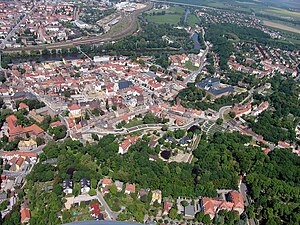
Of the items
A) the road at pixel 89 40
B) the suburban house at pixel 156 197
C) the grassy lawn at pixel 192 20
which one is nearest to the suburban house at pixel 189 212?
the suburban house at pixel 156 197

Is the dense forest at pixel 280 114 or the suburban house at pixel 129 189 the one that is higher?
the suburban house at pixel 129 189

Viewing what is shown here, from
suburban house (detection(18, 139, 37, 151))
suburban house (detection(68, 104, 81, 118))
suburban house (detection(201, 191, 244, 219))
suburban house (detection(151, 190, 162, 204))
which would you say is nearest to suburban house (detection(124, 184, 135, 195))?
suburban house (detection(151, 190, 162, 204))

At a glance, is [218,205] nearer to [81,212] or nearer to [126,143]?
[81,212]

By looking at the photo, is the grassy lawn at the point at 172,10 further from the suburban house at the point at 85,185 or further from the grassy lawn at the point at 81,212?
the grassy lawn at the point at 81,212

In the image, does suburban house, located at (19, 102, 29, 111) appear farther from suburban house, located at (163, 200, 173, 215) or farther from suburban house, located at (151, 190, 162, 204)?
suburban house, located at (163, 200, 173, 215)

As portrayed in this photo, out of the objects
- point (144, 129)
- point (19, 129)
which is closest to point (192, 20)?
point (144, 129)

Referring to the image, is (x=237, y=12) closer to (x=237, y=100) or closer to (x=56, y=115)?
(x=237, y=100)

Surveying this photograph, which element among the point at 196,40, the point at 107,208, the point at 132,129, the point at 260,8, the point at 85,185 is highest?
the point at 85,185
